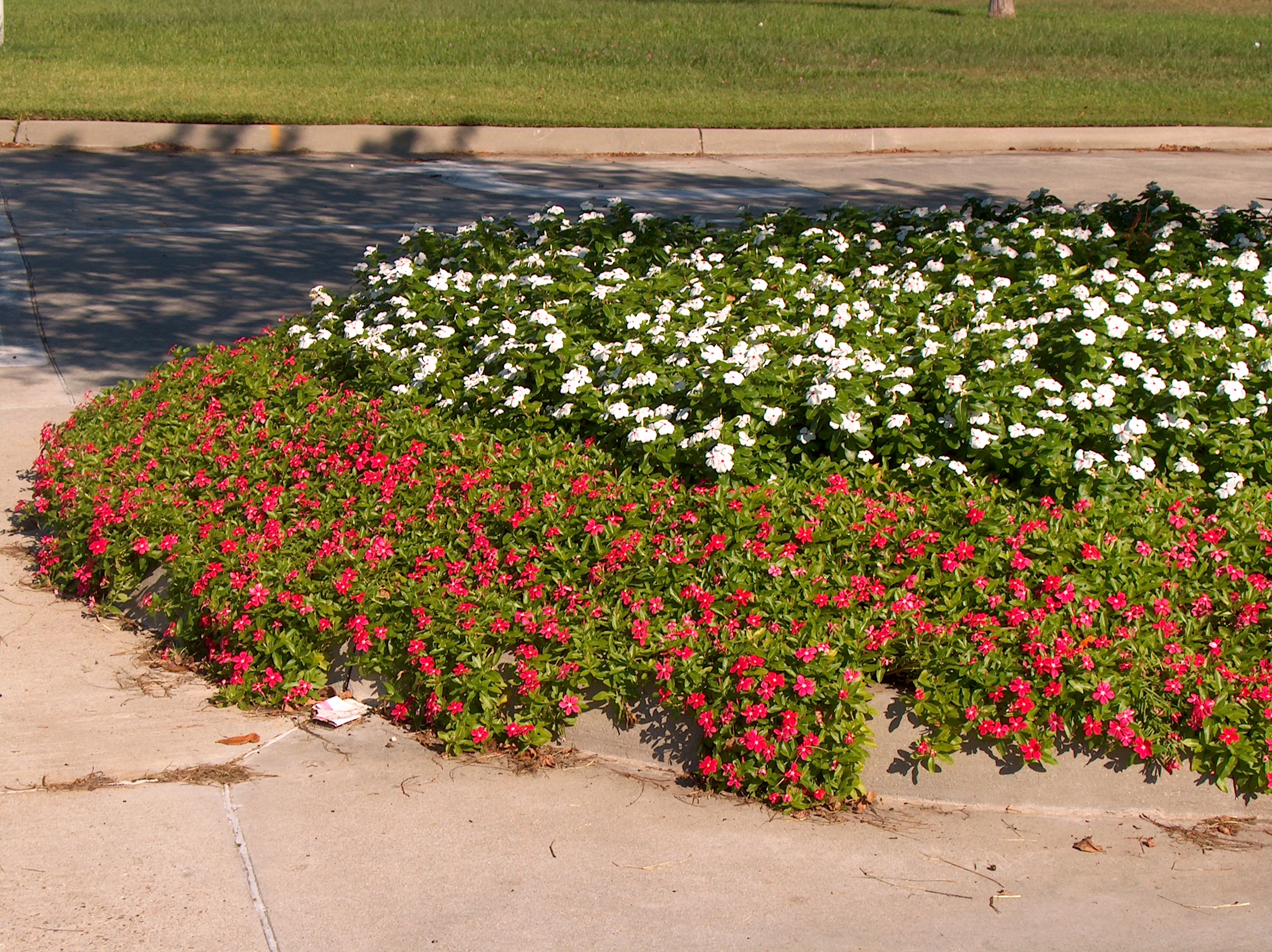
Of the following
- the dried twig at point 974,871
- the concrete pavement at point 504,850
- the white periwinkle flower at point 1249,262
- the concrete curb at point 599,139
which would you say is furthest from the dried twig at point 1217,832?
the concrete curb at point 599,139

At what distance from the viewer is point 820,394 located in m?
4.40

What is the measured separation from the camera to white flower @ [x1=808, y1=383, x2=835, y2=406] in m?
4.39

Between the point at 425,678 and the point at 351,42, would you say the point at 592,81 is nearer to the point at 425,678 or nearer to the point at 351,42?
the point at 351,42

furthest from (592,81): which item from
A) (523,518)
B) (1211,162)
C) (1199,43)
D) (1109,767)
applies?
(1109,767)

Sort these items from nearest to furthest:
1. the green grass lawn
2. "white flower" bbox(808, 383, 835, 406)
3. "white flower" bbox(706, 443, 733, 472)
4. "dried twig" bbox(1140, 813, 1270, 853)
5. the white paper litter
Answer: "dried twig" bbox(1140, 813, 1270, 853) < the white paper litter < "white flower" bbox(706, 443, 733, 472) < "white flower" bbox(808, 383, 835, 406) < the green grass lawn

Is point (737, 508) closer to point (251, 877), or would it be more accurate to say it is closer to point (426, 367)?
point (426, 367)

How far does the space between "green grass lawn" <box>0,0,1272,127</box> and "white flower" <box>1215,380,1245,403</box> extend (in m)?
9.31

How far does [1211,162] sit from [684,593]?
11023 mm

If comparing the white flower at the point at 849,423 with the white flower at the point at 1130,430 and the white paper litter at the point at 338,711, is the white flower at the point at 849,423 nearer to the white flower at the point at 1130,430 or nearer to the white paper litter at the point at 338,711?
the white flower at the point at 1130,430

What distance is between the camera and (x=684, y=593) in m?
3.87

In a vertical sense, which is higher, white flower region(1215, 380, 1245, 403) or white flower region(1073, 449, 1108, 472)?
white flower region(1215, 380, 1245, 403)

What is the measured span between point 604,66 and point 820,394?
40.2 feet

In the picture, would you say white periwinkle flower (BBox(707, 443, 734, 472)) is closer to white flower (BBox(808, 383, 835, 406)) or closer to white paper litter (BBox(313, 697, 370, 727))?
white flower (BBox(808, 383, 835, 406))

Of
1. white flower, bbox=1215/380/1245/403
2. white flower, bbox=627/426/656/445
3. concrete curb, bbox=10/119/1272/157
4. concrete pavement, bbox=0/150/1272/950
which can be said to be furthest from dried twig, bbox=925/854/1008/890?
concrete curb, bbox=10/119/1272/157
